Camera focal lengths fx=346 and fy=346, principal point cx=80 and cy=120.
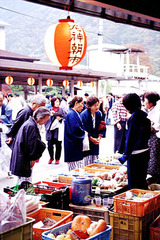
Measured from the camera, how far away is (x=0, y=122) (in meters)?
9.37

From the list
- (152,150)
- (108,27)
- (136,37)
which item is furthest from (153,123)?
(108,27)

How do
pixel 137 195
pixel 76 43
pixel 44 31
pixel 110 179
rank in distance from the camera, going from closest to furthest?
pixel 137 195
pixel 110 179
pixel 76 43
pixel 44 31

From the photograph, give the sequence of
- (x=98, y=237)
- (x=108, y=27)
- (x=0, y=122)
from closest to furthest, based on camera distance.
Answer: (x=98, y=237) → (x=0, y=122) → (x=108, y=27)

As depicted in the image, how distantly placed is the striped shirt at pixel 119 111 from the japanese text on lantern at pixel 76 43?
4659mm

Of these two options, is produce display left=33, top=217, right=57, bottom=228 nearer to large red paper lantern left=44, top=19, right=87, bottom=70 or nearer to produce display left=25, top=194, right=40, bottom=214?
produce display left=25, top=194, right=40, bottom=214

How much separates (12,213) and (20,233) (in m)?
0.18

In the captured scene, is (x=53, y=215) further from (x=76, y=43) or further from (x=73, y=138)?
(x=73, y=138)

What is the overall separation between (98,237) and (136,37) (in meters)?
85.2

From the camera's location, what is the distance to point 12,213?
290cm

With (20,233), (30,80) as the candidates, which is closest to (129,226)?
(20,233)

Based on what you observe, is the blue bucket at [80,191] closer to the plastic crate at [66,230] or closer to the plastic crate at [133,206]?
the plastic crate at [133,206]

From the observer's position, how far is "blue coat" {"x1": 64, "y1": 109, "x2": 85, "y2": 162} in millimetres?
6750

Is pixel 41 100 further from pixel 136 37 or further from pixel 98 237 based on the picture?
pixel 136 37

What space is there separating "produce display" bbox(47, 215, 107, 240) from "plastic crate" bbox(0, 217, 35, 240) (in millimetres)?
289
